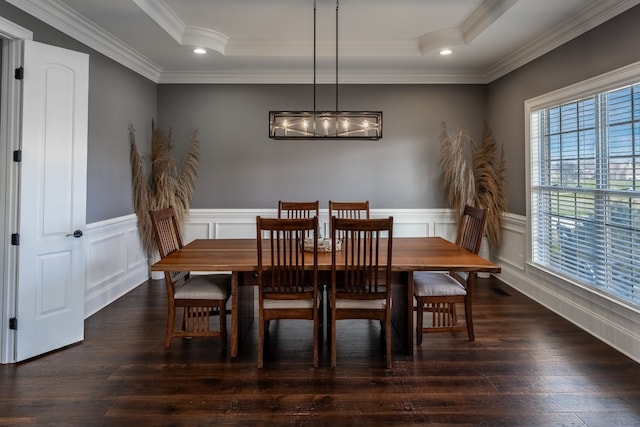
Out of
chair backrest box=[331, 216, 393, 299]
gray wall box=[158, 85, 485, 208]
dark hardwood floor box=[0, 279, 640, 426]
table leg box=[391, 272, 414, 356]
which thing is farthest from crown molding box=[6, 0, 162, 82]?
table leg box=[391, 272, 414, 356]

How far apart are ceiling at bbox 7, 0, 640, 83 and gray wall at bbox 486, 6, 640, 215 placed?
0.33 feet

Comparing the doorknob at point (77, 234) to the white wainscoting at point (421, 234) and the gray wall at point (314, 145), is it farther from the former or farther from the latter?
the gray wall at point (314, 145)

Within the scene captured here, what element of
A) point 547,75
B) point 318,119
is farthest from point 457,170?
point 318,119

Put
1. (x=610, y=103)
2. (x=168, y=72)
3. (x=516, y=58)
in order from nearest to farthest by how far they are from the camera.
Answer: (x=610, y=103)
(x=516, y=58)
(x=168, y=72)

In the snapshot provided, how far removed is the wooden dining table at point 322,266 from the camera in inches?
97.7

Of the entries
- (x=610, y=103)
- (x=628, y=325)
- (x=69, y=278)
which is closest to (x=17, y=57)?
(x=69, y=278)

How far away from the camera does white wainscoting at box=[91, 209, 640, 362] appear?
2881 millimetres

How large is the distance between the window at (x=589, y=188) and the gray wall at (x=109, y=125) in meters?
4.54

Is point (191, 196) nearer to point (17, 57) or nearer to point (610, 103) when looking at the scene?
point (17, 57)

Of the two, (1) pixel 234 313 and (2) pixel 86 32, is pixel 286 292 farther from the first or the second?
(2) pixel 86 32

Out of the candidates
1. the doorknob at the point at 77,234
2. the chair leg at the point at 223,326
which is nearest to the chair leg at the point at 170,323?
the chair leg at the point at 223,326

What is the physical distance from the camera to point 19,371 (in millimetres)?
2447

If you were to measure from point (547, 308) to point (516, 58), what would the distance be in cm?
279

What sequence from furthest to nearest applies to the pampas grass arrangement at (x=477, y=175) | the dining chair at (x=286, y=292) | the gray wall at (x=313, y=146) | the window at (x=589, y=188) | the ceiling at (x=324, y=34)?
the gray wall at (x=313, y=146)
the pampas grass arrangement at (x=477, y=175)
the ceiling at (x=324, y=34)
the window at (x=589, y=188)
the dining chair at (x=286, y=292)
